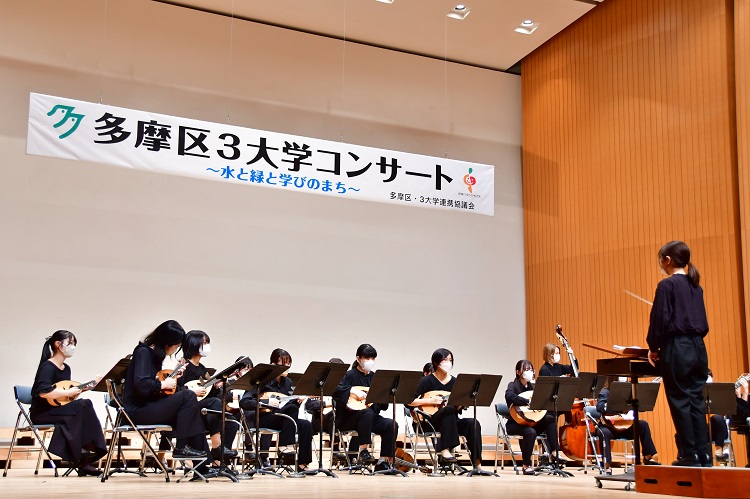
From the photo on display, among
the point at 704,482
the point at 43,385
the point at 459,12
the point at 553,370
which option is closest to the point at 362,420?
the point at 553,370

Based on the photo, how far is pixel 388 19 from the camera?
10984 millimetres

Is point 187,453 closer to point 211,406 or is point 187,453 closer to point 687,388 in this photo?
point 211,406

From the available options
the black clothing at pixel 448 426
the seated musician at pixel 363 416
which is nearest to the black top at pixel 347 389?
the seated musician at pixel 363 416

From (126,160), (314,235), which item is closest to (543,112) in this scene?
(314,235)

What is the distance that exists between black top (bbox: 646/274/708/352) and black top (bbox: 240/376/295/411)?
161 inches

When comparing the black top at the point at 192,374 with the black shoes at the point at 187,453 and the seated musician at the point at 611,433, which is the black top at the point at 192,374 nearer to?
the black shoes at the point at 187,453

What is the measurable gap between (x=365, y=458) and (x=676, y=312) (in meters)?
3.63

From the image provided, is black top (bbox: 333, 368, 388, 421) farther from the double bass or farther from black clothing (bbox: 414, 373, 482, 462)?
the double bass

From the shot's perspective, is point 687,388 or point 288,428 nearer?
point 687,388

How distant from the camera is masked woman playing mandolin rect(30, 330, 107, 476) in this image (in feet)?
22.1

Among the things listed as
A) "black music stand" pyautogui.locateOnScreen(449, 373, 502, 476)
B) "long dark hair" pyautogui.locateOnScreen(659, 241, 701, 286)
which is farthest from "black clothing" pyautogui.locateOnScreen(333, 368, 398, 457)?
"long dark hair" pyautogui.locateOnScreen(659, 241, 701, 286)

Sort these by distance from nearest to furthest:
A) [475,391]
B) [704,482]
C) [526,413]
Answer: [704,482], [475,391], [526,413]

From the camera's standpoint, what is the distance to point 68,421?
267 inches

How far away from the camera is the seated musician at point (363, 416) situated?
746 cm
